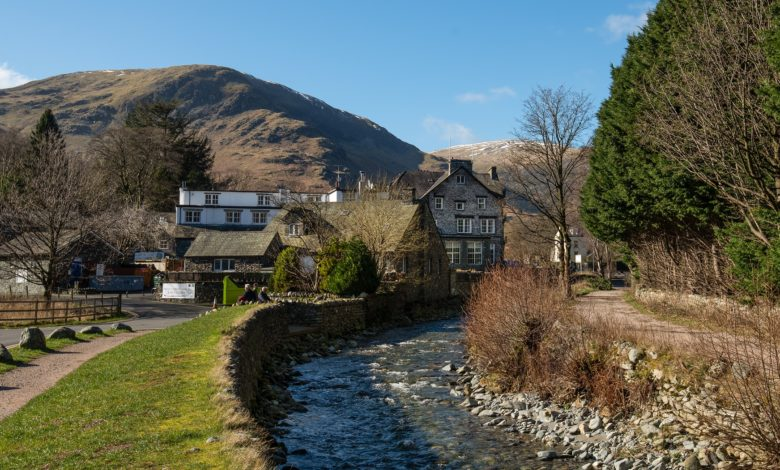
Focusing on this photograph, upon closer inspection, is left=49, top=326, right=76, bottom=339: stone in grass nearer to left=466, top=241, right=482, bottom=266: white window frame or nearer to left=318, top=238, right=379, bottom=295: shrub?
left=318, top=238, right=379, bottom=295: shrub

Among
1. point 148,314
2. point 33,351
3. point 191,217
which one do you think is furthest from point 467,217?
point 33,351

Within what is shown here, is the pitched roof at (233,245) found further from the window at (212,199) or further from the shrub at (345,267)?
the window at (212,199)

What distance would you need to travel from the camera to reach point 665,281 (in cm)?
2780

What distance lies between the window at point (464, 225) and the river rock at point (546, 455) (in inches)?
2177

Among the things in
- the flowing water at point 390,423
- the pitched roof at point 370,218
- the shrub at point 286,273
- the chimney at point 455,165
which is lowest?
the flowing water at point 390,423

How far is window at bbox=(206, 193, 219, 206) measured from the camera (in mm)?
80475

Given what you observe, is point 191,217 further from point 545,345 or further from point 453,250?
point 545,345

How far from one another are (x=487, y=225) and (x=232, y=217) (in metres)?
32.9

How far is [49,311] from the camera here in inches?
1241

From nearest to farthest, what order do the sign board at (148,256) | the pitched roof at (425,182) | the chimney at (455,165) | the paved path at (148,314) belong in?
the paved path at (148,314)
the sign board at (148,256)
the pitched roof at (425,182)
the chimney at (455,165)

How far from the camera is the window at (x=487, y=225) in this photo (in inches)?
2724

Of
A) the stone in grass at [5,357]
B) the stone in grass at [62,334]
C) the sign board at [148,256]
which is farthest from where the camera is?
the sign board at [148,256]

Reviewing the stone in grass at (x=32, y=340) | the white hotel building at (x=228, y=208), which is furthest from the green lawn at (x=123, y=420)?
the white hotel building at (x=228, y=208)

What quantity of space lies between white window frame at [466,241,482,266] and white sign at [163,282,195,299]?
3135 centimetres
